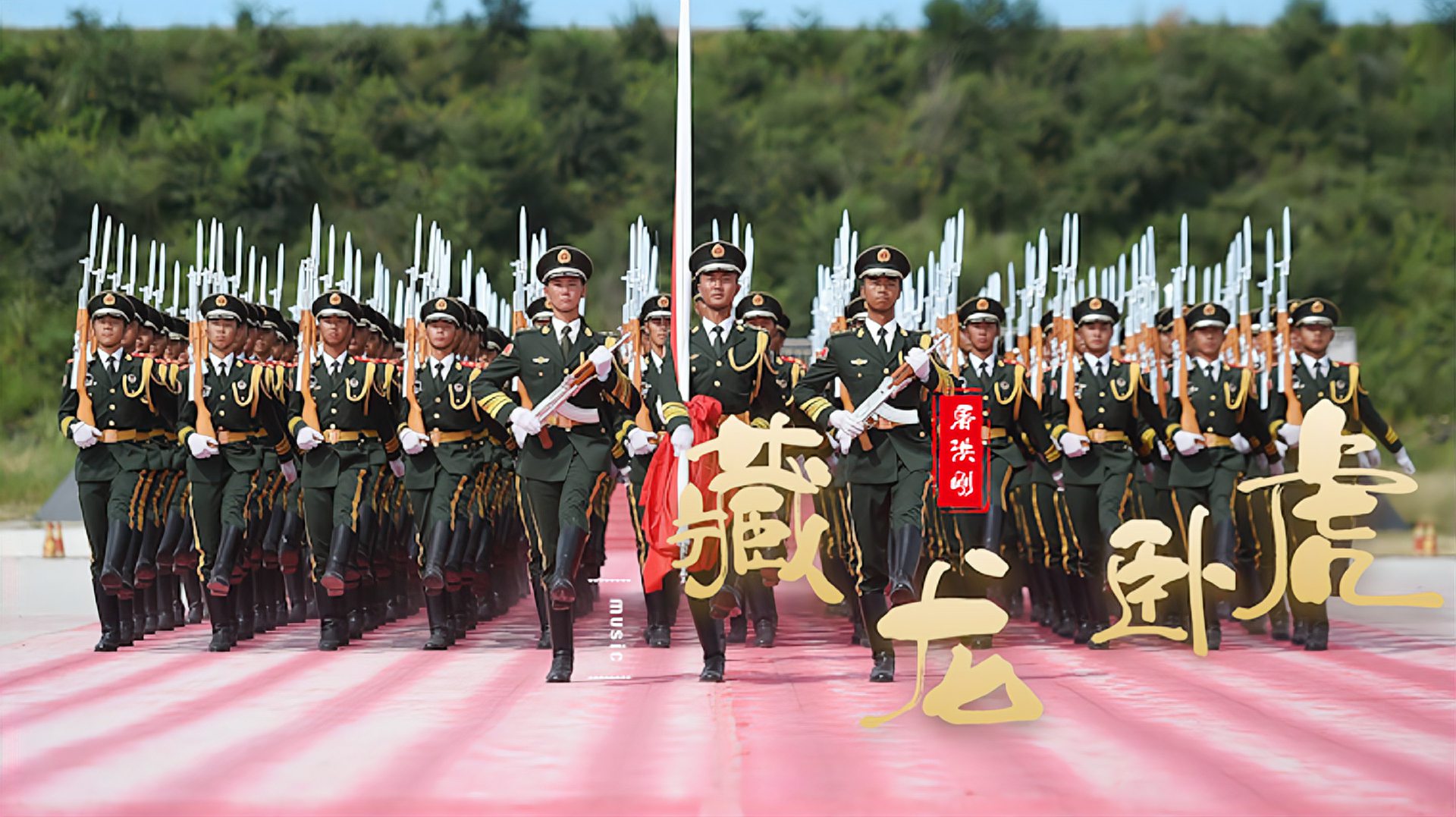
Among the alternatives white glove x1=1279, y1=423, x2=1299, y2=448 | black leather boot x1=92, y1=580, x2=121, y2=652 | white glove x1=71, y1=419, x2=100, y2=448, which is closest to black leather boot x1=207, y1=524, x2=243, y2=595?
black leather boot x1=92, y1=580, x2=121, y2=652

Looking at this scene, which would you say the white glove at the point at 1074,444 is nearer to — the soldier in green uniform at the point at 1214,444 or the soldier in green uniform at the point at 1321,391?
the soldier in green uniform at the point at 1214,444

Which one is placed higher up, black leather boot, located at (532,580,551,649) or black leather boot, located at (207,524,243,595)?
black leather boot, located at (207,524,243,595)

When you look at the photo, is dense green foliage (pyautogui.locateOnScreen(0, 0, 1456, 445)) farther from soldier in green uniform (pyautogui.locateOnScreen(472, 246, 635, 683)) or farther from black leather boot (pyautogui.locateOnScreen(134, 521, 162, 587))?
soldier in green uniform (pyautogui.locateOnScreen(472, 246, 635, 683))

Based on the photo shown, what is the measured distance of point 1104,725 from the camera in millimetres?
6020

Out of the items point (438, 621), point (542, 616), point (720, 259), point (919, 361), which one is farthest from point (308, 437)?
point (919, 361)

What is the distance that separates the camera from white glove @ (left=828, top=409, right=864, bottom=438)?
6805 millimetres

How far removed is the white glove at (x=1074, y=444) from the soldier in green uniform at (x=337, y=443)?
326cm

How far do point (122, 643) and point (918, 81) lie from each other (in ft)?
112

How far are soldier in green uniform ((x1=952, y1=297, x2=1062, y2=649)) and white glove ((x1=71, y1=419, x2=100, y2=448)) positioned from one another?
4.02 meters

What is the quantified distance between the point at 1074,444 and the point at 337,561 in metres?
3.53

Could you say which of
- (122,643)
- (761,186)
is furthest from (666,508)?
(761,186)

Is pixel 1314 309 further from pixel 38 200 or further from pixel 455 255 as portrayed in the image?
→ pixel 38 200

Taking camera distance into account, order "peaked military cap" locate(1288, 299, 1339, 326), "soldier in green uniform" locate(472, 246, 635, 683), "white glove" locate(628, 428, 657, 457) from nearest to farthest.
→ 1. "soldier in green uniform" locate(472, 246, 635, 683)
2. "white glove" locate(628, 428, 657, 457)
3. "peaked military cap" locate(1288, 299, 1339, 326)

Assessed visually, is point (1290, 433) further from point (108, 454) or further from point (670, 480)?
point (108, 454)
